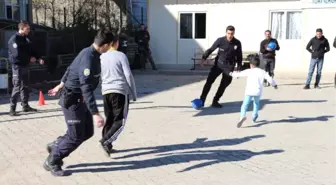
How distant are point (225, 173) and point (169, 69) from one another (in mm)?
13802

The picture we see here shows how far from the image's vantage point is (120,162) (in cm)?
638

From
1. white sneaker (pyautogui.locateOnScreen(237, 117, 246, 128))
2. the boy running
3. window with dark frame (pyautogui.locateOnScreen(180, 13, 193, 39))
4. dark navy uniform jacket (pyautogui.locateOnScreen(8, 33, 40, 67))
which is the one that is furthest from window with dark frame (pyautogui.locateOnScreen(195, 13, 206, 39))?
the boy running

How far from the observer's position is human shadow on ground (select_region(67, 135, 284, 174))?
6141mm

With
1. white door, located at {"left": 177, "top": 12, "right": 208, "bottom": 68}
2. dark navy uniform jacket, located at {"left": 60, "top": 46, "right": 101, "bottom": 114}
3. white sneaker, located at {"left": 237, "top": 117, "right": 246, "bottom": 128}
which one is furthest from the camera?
white door, located at {"left": 177, "top": 12, "right": 208, "bottom": 68}

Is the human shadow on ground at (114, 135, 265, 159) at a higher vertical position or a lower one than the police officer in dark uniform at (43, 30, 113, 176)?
lower

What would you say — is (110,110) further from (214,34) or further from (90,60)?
(214,34)

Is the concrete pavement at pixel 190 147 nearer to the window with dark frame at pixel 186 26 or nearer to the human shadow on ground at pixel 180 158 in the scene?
the human shadow on ground at pixel 180 158

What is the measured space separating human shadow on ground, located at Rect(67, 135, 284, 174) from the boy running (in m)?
0.46

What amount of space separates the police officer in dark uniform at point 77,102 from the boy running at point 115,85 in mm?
554

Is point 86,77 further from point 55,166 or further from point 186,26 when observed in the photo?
point 186,26

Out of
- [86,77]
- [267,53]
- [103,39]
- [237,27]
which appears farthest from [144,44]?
[86,77]

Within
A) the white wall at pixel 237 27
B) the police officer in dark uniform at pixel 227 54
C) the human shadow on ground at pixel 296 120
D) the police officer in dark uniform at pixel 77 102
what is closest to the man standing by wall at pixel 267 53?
the police officer in dark uniform at pixel 227 54

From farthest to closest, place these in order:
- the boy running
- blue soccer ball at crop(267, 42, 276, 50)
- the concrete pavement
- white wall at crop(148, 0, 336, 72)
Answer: white wall at crop(148, 0, 336, 72) < blue soccer ball at crop(267, 42, 276, 50) < the boy running < the concrete pavement

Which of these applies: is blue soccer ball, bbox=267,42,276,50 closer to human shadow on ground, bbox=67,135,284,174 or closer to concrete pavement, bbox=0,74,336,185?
concrete pavement, bbox=0,74,336,185
